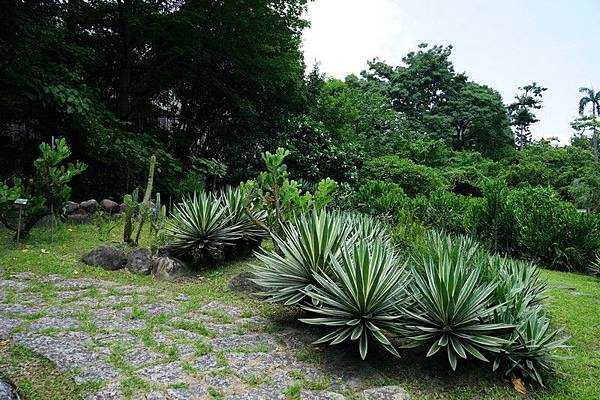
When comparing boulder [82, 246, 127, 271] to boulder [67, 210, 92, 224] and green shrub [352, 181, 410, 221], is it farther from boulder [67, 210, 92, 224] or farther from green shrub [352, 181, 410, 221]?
green shrub [352, 181, 410, 221]

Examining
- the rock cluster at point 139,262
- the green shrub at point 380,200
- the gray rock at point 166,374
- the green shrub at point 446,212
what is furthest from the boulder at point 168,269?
the green shrub at point 446,212

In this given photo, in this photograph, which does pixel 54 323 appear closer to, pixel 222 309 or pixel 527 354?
pixel 222 309

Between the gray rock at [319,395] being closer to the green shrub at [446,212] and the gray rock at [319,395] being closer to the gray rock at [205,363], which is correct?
the gray rock at [205,363]

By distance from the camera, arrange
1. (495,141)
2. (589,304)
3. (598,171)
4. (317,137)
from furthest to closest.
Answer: (495,141) < (598,171) < (317,137) < (589,304)

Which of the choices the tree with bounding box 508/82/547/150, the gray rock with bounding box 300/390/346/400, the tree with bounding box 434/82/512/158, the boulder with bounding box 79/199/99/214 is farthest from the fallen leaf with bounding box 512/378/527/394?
the tree with bounding box 508/82/547/150

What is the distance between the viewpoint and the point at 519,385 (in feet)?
9.30

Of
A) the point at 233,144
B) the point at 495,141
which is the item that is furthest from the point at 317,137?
the point at 495,141

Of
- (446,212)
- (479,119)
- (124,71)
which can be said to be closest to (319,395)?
(446,212)

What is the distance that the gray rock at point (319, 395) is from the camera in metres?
2.64

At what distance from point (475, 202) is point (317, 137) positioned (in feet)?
19.2

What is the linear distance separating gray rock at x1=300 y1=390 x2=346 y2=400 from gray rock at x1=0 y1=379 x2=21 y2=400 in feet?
5.16

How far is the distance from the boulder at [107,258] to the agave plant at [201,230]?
2.04ft

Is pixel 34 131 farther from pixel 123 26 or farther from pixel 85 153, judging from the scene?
pixel 123 26

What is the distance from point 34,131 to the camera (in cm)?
1009
